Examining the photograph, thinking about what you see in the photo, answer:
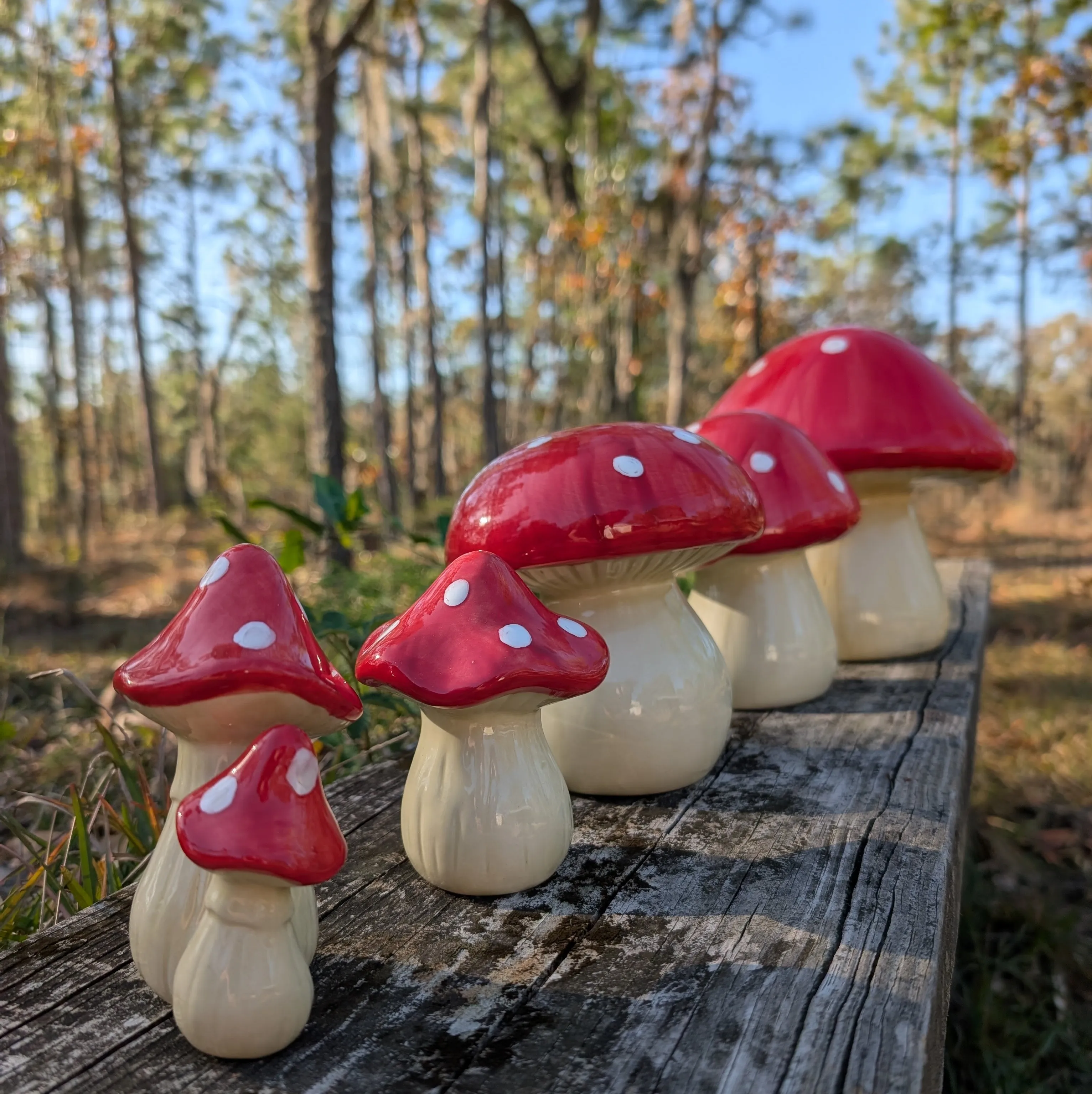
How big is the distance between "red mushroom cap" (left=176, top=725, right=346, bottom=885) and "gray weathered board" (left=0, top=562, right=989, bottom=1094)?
0.20m

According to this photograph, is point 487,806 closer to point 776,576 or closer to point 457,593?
point 457,593

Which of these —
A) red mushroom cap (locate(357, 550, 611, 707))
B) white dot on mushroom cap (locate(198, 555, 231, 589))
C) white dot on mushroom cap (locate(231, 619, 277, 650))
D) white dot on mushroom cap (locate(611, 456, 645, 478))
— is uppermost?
white dot on mushroom cap (locate(611, 456, 645, 478))

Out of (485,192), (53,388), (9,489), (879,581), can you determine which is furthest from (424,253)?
(879,581)

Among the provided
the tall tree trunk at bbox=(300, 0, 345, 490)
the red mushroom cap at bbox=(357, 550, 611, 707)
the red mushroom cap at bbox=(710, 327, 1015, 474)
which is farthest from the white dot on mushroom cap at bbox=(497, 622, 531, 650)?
the tall tree trunk at bbox=(300, 0, 345, 490)

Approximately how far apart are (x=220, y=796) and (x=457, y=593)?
37 cm

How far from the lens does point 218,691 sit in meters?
0.77

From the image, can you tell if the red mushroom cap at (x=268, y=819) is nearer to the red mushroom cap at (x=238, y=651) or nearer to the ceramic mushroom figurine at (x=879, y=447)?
the red mushroom cap at (x=238, y=651)

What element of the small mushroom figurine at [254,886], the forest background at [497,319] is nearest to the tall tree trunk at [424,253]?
the forest background at [497,319]

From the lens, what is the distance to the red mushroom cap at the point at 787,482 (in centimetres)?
158

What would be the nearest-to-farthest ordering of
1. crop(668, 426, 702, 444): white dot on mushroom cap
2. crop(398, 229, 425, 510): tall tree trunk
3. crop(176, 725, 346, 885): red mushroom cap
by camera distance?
crop(176, 725, 346, 885): red mushroom cap, crop(668, 426, 702, 444): white dot on mushroom cap, crop(398, 229, 425, 510): tall tree trunk

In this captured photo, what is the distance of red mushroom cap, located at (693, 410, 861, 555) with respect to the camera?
1.58 meters

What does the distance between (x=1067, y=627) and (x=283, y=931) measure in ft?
16.3

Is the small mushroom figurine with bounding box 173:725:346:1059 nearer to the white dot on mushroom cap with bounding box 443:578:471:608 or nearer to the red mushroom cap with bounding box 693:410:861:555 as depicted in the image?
the white dot on mushroom cap with bounding box 443:578:471:608

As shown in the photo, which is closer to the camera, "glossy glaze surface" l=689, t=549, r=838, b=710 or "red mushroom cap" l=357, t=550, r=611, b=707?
"red mushroom cap" l=357, t=550, r=611, b=707
